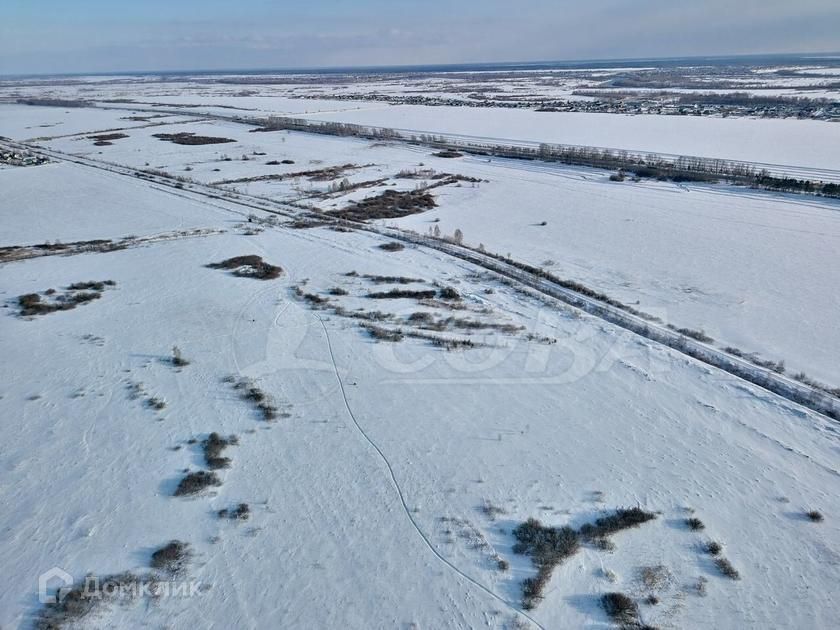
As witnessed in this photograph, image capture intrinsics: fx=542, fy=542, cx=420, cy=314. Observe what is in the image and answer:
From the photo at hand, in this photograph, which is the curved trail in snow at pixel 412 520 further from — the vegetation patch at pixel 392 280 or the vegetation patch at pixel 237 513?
the vegetation patch at pixel 392 280

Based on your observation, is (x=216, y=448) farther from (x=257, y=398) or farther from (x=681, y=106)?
(x=681, y=106)

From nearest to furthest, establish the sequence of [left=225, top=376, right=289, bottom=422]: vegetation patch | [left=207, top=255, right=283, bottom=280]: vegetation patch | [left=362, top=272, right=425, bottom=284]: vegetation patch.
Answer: [left=225, top=376, right=289, bottom=422]: vegetation patch, [left=362, top=272, right=425, bottom=284]: vegetation patch, [left=207, top=255, right=283, bottom=280]: vegetation patch

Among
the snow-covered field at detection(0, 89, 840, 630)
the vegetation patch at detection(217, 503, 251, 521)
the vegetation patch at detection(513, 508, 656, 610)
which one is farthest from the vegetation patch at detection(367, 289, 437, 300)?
the vegetation patch at detection(513, 508, 656, 610)

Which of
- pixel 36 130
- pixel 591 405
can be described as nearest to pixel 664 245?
pixel 591 405

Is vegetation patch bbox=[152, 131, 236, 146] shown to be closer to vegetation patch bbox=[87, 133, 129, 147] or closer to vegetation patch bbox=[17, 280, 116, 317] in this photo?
vegetation patch bbox=[87, 133, 129, 147]

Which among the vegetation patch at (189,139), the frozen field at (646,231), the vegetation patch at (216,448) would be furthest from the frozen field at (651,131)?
the vegetation patch at (216,448)

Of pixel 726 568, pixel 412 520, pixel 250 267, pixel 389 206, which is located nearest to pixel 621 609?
pixel 726 568
